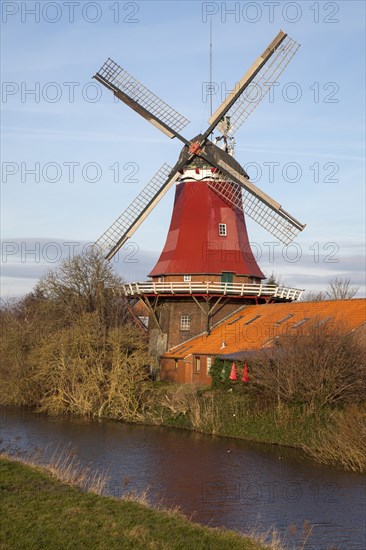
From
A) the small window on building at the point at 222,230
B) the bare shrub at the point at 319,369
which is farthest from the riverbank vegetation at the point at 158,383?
the small window on building at the point at 222,230

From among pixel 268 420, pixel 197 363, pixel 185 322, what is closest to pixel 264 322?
pixel 197 363

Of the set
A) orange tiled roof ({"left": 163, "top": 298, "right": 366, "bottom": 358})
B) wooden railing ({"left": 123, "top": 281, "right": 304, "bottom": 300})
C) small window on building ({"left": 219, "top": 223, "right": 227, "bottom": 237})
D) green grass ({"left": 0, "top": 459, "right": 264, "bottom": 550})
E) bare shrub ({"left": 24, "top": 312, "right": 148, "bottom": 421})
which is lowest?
green grass ({"left": 0, "top": 459, "right": 264, "bottom": 550})

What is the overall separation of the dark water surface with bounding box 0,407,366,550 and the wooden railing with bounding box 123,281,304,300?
7.93 meters

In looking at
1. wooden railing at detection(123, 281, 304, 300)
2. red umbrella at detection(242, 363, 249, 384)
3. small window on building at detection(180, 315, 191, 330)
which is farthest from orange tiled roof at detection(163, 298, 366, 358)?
red umbrella at detection(242, 363, 249, 384)

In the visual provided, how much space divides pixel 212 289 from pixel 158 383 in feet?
16.0

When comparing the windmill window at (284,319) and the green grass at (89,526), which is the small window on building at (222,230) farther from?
the green grass at (89,526)

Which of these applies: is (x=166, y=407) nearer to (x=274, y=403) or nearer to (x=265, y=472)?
(x=274, y=403)

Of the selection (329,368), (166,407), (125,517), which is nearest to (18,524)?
(125,517)

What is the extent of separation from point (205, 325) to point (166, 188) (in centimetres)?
666

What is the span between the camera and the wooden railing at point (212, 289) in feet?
109

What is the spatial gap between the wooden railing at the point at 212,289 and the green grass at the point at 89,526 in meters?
18.9

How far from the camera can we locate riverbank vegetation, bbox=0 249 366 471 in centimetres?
2266

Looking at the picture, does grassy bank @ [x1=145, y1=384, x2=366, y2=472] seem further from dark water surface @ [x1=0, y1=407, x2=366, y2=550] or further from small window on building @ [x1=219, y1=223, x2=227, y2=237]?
small window on building @ [x1=219, y1=223, x2=227, y2=237]

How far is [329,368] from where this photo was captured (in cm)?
2270
